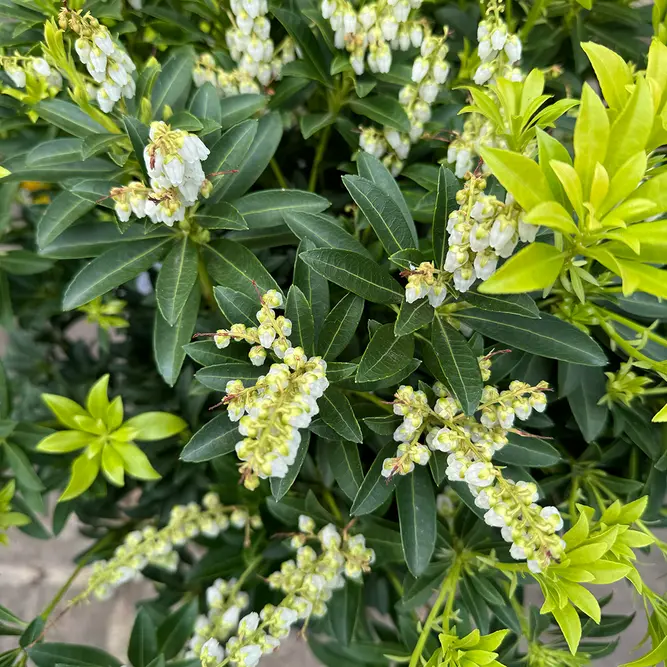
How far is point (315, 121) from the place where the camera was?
83 cm

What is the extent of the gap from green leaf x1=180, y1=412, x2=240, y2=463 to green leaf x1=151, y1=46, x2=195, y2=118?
1.43ft

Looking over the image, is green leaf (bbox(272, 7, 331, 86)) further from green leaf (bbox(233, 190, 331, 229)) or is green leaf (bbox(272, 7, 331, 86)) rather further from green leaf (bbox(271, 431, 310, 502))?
green leaf (bbox(271, 431, 310, 502))

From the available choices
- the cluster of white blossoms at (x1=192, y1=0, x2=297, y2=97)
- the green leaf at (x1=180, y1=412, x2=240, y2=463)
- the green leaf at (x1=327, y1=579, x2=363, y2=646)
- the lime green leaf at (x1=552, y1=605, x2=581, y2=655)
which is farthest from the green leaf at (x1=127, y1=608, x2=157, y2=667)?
the cluster of white blossoms at (x1=192, y1=0, x2=297, y2=97)

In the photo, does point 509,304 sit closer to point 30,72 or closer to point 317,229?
point 317,229

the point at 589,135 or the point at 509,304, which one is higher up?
the point at 589,135

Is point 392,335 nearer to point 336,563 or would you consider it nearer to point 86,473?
point 336,563

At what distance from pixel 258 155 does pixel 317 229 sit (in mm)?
184

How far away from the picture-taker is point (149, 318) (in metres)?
1.16

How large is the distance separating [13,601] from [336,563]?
1.40 metres

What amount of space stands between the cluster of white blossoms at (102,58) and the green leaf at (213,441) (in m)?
0.41

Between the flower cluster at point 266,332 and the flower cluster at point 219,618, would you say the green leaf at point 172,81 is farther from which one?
the flower cluster at point 219,618

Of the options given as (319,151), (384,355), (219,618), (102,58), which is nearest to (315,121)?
(319,151)

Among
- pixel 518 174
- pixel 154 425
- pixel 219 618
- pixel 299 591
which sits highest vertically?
pixel 518 174

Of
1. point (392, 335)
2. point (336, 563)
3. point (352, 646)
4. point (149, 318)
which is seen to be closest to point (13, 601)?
point (149, 318)
